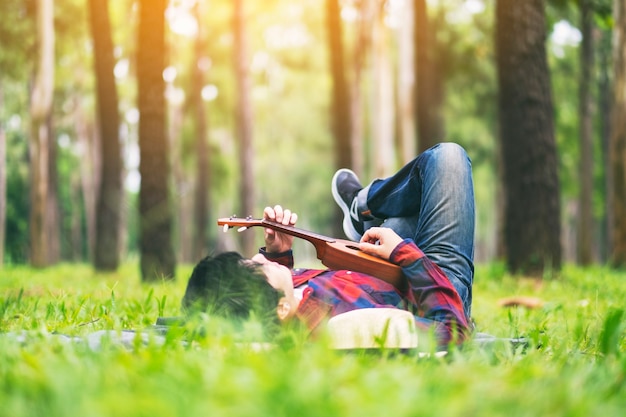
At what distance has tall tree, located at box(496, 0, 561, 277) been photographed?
7605mm

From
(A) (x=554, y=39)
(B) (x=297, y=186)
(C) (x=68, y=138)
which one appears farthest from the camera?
(B) (x=297, y=186)

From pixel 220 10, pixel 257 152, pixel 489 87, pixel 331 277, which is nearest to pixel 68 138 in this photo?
pixel 257 152

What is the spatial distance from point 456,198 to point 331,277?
754 mm

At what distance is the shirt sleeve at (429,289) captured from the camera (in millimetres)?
3125

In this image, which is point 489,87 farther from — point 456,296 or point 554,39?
point 456,296

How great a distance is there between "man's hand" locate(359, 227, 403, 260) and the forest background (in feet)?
10.3

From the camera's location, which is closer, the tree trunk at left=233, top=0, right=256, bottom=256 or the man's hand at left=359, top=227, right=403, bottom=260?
the man's hand at left=359, top=227, right=403, bottom=260

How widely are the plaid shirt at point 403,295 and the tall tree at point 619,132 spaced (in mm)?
7676

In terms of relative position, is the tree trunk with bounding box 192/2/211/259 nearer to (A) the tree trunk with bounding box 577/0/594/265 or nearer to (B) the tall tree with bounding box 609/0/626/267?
(A) the tree trunk with bounding box 577/0/594/265

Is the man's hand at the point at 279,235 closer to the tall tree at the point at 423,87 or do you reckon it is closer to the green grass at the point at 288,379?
the green grass at the point at 288,379

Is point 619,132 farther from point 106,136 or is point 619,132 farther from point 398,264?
point 398,264

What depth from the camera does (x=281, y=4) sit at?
874 inches

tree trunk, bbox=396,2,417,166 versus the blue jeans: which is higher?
tree trunk, bbox=396,2,417,166

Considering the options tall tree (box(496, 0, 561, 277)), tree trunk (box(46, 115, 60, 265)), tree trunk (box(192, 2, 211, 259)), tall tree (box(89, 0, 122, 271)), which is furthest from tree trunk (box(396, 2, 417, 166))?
tree trunk (box(46, 115, 60, 265))
